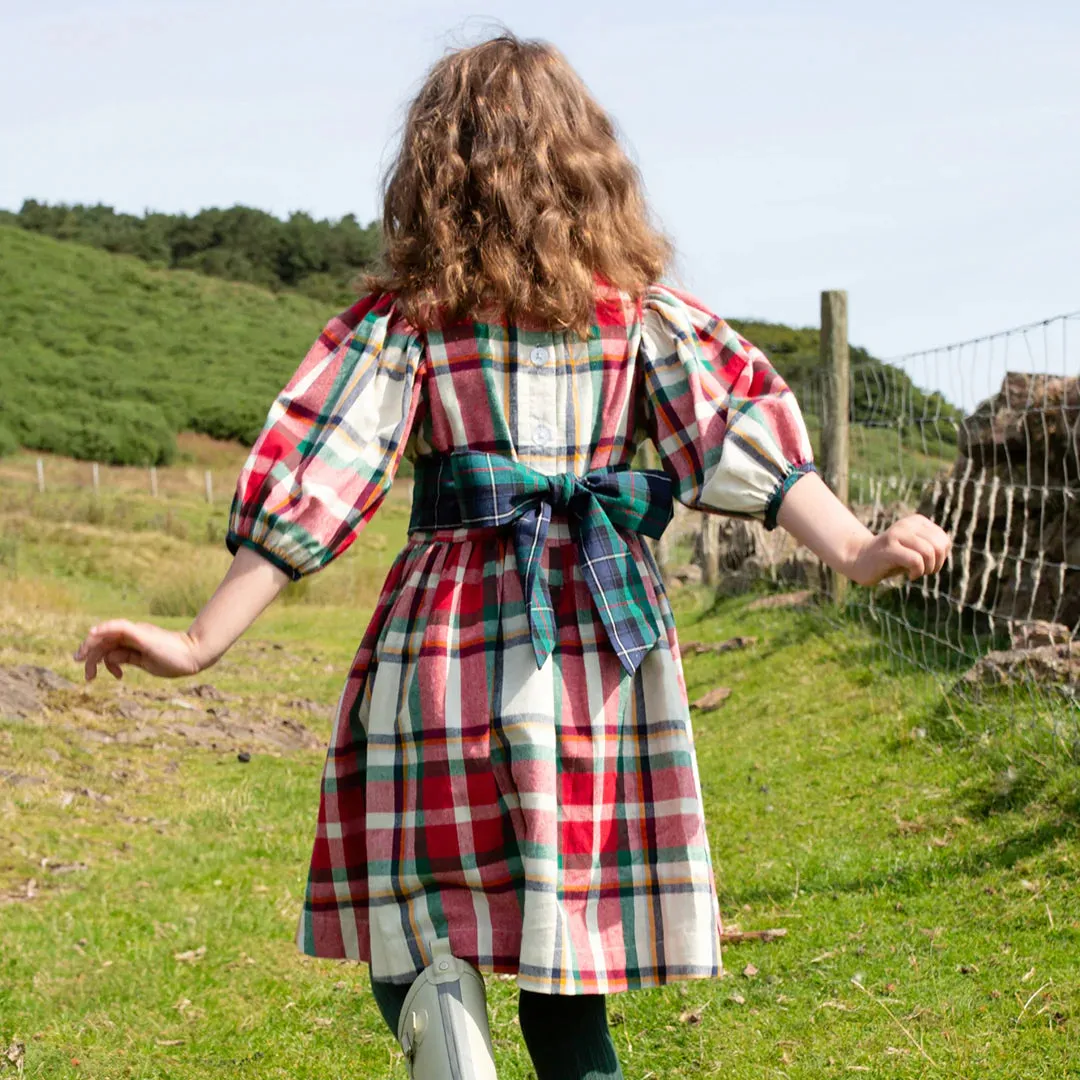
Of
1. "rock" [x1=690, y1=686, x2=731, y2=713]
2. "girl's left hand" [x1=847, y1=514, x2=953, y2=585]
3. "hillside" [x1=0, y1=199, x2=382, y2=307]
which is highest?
"hillside" [x1=0, y1=199, x2=382, y2=307]

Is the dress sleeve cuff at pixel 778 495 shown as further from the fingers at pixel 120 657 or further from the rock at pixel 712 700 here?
the rock at pixel 712 700

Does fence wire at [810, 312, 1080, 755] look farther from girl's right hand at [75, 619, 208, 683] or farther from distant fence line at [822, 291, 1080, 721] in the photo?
girl's right hand at [75, 619, 208, 683]

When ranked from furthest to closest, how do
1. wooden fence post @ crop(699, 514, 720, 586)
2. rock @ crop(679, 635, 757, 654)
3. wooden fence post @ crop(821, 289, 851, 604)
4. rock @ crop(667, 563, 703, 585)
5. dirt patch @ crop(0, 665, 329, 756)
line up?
rock @ crop(667, 563, 703, 585)
wooden fence post @ crop(699, 514, 720, 586)
rock @ crop(679, 635, 757, 654)
wooden fence post @ crop(821, 289, 851, 604)
dirt patch @ crop(0, 665, 329, 756)

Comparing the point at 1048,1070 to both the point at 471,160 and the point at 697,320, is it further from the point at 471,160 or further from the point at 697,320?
the point at 471,160

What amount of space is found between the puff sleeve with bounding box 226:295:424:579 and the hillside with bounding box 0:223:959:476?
2771cm

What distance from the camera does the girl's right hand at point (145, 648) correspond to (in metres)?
1.96

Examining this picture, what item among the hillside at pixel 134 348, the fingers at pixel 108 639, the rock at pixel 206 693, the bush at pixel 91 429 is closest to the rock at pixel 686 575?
the rock at pixel 206 693

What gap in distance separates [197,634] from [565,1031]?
0.82 metres

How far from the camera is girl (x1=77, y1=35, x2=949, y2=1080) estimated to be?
6.47 feet

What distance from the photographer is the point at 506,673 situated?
78.7 inches

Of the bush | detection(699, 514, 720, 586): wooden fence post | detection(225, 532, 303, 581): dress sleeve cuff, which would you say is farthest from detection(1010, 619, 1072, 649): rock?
the bush

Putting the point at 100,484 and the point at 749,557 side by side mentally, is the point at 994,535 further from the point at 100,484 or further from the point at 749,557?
the point at 100,484

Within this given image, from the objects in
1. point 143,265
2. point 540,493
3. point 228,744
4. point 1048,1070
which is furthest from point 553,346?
point 143,265

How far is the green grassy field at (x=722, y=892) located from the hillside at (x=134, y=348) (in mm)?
23511
